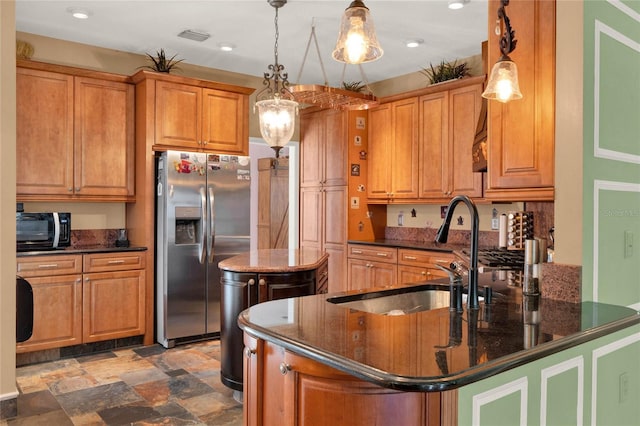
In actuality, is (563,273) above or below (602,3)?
below

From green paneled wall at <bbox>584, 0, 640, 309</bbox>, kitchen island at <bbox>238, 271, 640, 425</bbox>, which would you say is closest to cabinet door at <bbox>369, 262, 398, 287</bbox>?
green paneled wall at <bbox>584, 0, 640, 309</bbox>

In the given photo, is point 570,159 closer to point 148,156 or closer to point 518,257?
point 518,257

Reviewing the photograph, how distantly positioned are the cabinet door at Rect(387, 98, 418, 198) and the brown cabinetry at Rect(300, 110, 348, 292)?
569 millimetres

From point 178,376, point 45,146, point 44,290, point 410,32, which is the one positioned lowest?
point 178,376

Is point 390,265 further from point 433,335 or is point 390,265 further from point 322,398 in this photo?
point 322,398

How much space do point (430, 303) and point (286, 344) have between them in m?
1.12

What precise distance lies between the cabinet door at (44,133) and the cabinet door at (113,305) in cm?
87

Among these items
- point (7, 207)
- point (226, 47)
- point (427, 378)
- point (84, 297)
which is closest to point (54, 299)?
point (84, 297)

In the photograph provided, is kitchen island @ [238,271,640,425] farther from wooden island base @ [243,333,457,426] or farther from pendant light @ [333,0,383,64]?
pendant light @ [333,0,383,64]

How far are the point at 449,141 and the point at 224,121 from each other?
89.8 inches

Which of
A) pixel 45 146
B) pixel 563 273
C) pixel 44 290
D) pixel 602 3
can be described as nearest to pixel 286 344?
pixel 563 273

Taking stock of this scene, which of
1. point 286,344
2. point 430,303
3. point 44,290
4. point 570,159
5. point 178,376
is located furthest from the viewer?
point 44,290

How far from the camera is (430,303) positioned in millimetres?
2410

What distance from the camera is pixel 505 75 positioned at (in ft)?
6.54
